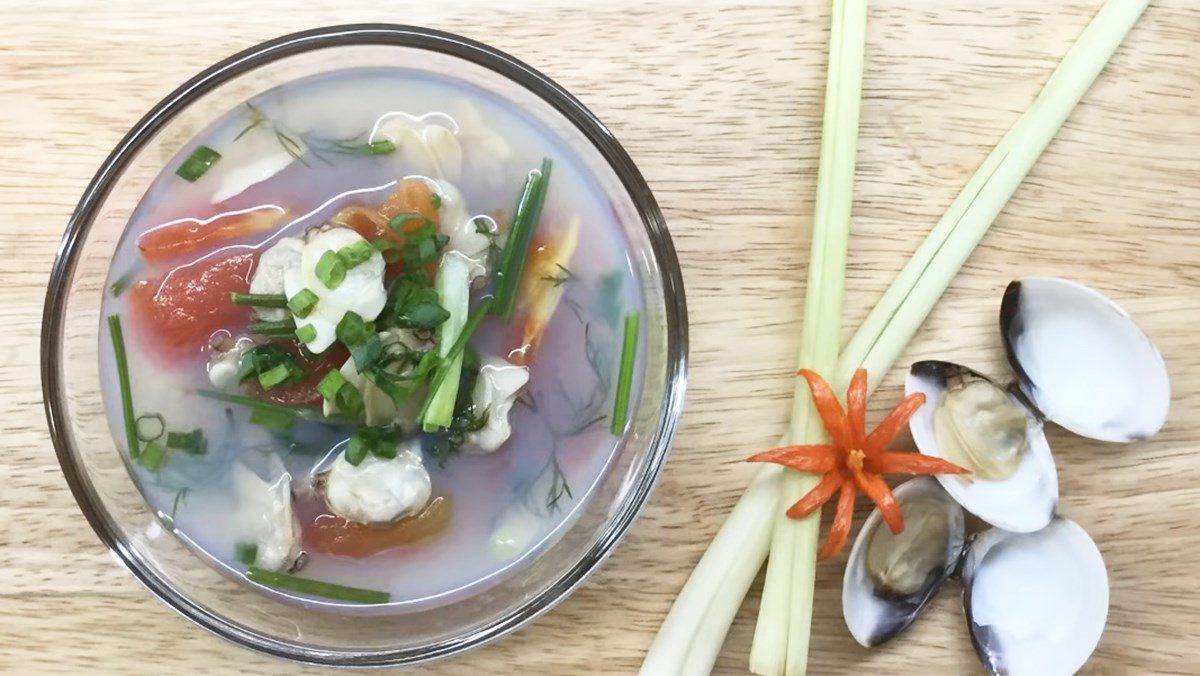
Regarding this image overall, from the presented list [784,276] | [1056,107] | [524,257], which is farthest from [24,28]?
[1056,107]

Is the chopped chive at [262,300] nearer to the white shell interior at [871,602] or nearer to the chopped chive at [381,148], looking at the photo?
the chopped chive at [381,148]

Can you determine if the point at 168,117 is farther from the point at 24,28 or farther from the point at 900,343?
the point at 900,343

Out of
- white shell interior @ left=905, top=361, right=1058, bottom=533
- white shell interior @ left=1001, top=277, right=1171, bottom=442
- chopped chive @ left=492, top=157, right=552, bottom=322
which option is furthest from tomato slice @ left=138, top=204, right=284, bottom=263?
white shell interior @ left=1001, top=277, right=1171, bottom=442

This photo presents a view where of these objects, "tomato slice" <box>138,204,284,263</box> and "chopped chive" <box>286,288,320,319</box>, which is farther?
"tomato slice" <box>138,204,284,263</box>

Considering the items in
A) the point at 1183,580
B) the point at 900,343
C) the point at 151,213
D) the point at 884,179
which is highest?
the point at 151,213

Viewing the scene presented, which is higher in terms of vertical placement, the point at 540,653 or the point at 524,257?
the point at 524,257

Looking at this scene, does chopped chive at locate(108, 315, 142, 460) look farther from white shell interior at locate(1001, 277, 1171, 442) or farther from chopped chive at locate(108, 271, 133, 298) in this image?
white shell interior at locate(1001, 277, 1171, 442)
